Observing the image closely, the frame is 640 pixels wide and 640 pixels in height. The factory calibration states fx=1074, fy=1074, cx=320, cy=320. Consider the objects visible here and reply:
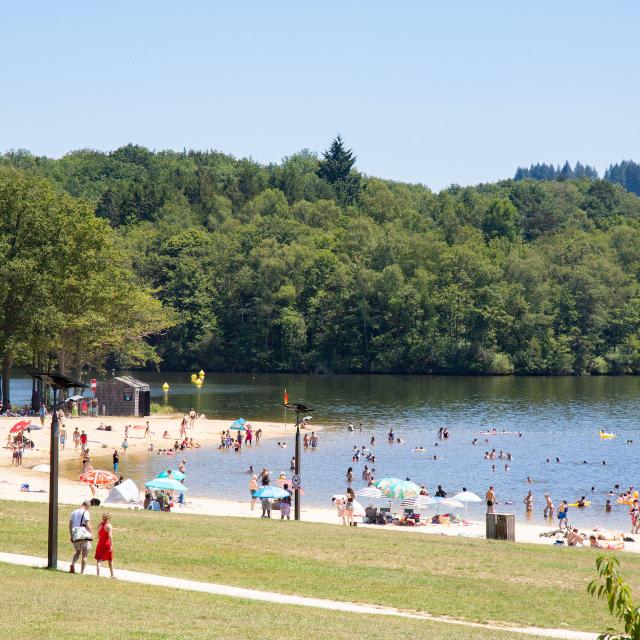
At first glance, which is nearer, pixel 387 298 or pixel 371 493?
pixel 371 493

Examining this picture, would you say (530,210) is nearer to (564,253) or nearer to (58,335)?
(564,253)

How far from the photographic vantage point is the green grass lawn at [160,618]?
16188 millimetres

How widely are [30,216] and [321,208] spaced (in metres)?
103

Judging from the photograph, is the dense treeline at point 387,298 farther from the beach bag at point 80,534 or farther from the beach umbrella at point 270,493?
the beach bag at point 80,534

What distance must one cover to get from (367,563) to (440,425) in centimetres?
5956

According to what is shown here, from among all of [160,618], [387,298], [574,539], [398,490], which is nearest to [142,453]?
[398,490]

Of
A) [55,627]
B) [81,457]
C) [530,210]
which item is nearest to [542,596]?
[55,627]

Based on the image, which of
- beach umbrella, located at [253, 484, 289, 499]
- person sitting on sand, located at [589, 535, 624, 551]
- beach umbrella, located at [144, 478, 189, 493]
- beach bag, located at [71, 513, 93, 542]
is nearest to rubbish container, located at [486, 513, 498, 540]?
person sitting on sand, located at [589, 535, 624, 551]

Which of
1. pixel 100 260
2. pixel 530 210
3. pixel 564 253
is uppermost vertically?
pixel 530 210

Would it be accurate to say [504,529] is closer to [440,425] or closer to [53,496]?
[53,496]

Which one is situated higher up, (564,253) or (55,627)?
(564,253)

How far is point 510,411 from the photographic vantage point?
311 feet

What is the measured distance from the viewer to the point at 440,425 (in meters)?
84.6

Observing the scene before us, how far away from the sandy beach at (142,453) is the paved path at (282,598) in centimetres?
1426
